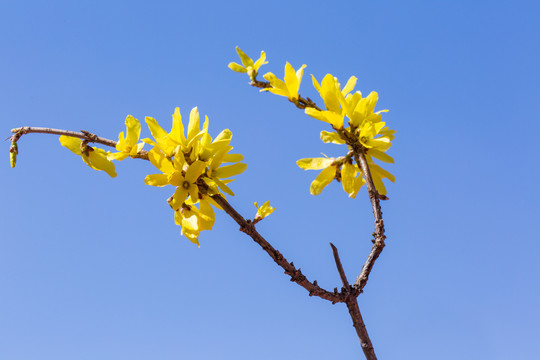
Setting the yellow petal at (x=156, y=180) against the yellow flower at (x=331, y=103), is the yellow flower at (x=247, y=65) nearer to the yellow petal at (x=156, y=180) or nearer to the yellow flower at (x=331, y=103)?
the yellow flower at (x=331, y=103)

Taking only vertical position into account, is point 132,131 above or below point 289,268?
above

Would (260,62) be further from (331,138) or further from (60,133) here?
(60,133)

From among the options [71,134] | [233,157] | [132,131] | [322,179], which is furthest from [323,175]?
[71,134]

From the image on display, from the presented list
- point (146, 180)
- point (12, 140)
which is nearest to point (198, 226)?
point (146, 180)

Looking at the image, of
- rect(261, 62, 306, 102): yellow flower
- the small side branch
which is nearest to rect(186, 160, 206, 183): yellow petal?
the small side branch

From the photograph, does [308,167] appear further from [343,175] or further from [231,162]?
[231,162]

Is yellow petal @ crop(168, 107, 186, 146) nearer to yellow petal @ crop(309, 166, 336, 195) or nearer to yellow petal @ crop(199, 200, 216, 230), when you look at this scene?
yellow petal @ crop(199, 200, 216, 230)

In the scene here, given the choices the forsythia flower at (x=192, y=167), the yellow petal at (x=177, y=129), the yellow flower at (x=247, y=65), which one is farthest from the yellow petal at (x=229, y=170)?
the yellow flower at (x=247, y=65)
